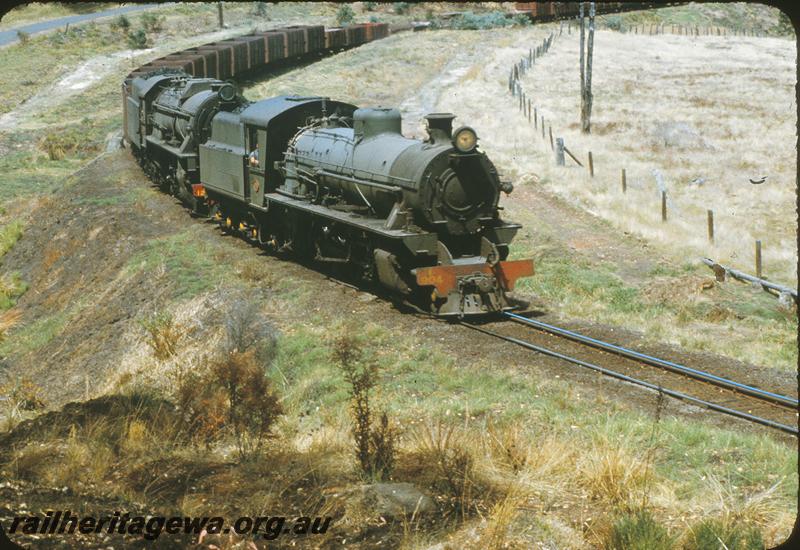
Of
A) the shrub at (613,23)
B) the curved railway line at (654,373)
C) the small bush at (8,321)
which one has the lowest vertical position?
the small bush at (8,321)

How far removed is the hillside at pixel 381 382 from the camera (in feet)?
27.8

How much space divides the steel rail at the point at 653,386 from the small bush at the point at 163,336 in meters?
5.59

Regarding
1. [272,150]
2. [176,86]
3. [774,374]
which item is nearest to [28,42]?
[176,86]

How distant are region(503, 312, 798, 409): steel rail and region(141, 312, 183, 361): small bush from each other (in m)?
6.29

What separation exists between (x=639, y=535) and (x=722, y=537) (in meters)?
0.70

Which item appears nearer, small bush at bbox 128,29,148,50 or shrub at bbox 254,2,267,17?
small bush at bbox 128,29,148,50

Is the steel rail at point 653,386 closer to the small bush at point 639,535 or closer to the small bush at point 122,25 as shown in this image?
the small bush at point 639,535

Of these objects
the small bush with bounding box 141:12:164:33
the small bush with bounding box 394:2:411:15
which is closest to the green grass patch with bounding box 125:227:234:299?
the small bush with bounding box 141:12:164:33

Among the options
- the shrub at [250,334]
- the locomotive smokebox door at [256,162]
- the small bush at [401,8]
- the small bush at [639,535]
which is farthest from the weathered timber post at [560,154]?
the small bush at [401,8]

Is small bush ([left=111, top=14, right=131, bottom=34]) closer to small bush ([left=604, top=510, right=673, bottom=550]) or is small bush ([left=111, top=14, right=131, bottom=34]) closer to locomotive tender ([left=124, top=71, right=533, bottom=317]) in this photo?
locomotive tender ([left=124, top=71, right=533, bottom=317])

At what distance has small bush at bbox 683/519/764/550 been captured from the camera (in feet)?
23.7

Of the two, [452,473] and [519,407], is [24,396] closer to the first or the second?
[519,407]

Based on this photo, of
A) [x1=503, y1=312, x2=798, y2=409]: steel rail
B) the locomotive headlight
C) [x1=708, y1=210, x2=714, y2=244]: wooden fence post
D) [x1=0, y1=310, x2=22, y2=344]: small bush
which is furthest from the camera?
[x1=708, y1=210, x2=714, y2=244]: wooden fence post

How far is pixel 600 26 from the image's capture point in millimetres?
91750
